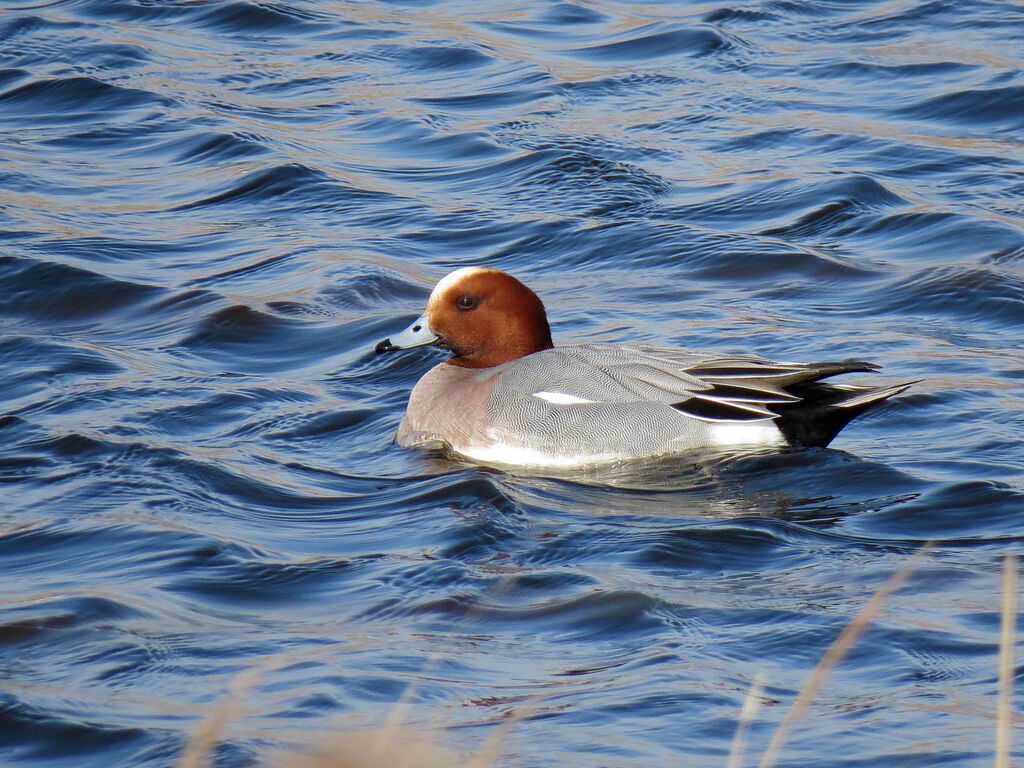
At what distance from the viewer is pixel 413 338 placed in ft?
21.6

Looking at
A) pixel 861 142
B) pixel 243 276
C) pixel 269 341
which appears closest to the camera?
pixel 269 341

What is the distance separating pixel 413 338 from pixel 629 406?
0.98m

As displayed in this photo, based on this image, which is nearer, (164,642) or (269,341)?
(164,642)

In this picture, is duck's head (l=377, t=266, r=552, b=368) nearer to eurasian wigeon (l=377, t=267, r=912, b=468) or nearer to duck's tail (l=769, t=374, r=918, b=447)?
eurasian wigeon (l=377, t=267, r=912, b=468)

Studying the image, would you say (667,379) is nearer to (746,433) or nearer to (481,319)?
(746,433)

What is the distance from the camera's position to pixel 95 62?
11.9m

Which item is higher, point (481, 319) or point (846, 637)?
point (846, 637)

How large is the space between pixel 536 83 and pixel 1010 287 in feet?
14.7

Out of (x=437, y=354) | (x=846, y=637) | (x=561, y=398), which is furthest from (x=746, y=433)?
(x=846, y=637)

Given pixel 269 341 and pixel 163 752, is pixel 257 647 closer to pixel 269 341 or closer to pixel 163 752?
pixel 163 752

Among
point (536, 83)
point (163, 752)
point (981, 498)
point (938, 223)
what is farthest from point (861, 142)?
point (163, 752)

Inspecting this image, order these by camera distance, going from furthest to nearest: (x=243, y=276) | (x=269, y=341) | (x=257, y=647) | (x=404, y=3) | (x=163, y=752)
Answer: (x=404, y=3) < (x=243, y=276) < (x=269, y=341) < (x=257, y=647) < (x=163, y=752)

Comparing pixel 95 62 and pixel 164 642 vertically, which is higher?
pixel 95 62

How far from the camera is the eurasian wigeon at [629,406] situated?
599 centimetres
